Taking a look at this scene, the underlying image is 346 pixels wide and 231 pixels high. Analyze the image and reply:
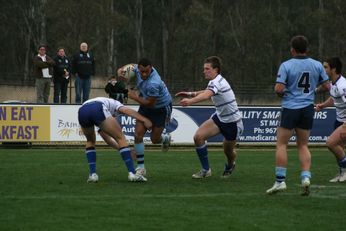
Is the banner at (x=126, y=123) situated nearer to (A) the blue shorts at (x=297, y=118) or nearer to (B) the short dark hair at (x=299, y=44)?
(A) the blue shorts at (x=297, y=118)

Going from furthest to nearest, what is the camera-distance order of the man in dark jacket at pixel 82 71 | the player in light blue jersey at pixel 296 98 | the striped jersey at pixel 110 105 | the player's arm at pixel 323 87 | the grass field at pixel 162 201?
the man in dark jacket at pixel 82 71 < the striped jersey at pixel 110 105 < the player's arm at pixel 323 87 < the player in light blue jersey at pixel 296 98 < the grass field at pixel 162 201

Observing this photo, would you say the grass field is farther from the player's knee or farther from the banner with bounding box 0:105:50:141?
the banner with bounding box 0:105:50:141

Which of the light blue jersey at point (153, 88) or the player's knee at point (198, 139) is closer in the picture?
the light blue jersey at point (153, 88)

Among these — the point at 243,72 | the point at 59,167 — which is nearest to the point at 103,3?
the point at 243,72

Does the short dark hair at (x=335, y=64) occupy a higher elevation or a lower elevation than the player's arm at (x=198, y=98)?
higher

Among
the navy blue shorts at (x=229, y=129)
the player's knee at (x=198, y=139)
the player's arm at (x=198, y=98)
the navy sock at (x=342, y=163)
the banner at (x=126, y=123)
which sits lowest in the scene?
the banner at (x=126, y=123)

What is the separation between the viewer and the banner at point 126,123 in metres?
23.1

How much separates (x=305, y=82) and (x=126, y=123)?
42.9 feet

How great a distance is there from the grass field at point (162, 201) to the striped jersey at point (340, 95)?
120 centimetres

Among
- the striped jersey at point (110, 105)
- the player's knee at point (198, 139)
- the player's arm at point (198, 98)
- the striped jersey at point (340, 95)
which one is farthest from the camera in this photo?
the player's knee at point (198, 139)

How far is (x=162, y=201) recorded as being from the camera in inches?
415

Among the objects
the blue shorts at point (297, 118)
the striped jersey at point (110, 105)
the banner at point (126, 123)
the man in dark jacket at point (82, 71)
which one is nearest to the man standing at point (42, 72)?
the man in dark jacket at point (82, 71)

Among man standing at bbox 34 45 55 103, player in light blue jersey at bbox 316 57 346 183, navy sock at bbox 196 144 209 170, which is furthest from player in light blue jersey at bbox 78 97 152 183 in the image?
man standing at bbox 34 45 55 103

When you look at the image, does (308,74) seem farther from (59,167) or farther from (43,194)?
(59,167)
